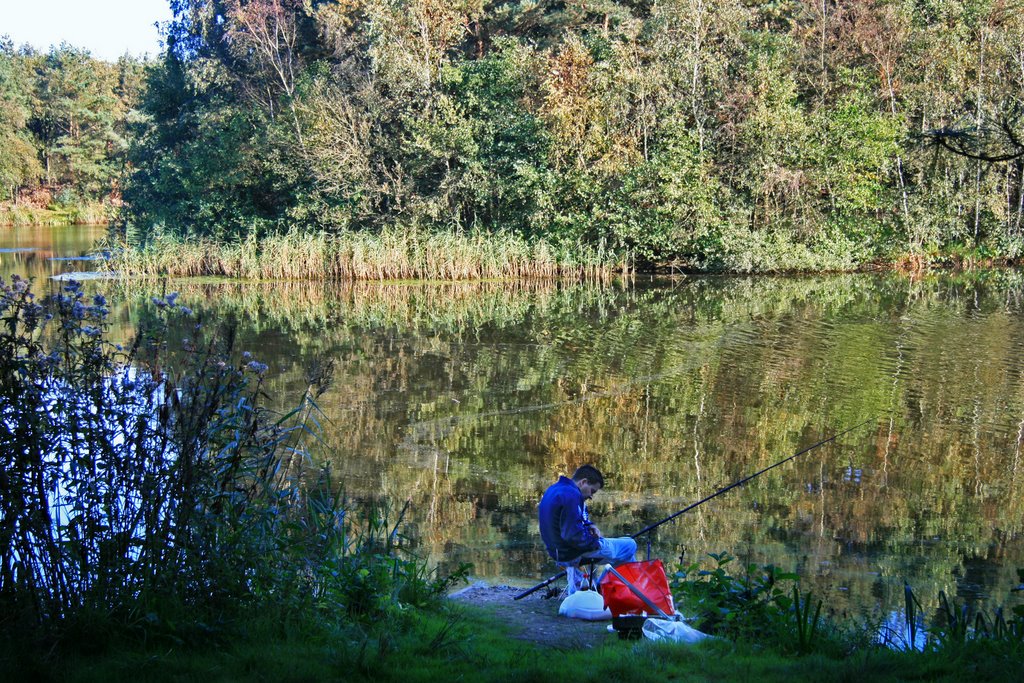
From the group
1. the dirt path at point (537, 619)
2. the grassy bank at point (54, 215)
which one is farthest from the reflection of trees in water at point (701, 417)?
the grassy bank at point (54, 215)

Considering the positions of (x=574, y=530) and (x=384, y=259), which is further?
(x=384, y=259)

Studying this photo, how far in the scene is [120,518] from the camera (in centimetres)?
479

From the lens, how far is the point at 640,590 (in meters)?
5.47

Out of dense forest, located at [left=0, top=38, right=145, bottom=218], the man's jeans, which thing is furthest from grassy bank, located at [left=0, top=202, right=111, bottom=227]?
the man's jeans

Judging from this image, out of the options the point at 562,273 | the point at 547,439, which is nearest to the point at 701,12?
the point at 562,273

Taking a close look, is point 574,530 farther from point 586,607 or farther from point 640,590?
point 640,590

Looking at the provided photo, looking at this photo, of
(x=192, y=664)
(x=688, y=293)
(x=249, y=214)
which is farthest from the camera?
(x=249, y=214)

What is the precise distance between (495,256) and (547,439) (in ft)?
50.6

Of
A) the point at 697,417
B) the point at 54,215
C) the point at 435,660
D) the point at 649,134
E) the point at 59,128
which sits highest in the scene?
the point at 59,128

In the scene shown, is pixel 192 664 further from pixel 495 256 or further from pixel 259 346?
pixel 495 256

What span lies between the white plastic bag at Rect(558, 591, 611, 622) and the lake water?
1.25 m

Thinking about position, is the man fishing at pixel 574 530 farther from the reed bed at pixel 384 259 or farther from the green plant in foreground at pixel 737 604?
the reed bed at pixel 384 259

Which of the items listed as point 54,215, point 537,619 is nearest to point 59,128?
point 54,215

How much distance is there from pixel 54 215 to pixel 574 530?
52930 mm
